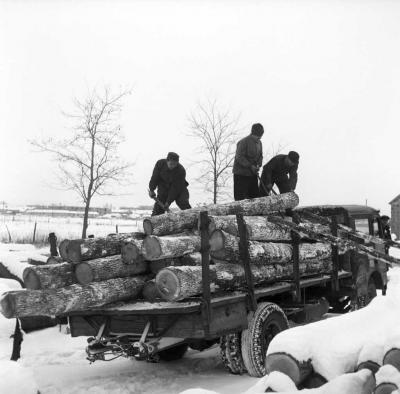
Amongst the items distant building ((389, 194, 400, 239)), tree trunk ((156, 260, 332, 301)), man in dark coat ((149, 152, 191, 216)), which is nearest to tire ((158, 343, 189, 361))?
tree trunk ((156, 260, 332, 301))

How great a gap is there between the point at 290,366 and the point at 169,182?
6275 millimetres

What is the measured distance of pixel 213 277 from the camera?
5719 mm

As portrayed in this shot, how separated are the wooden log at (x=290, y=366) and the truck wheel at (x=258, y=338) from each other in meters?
2.09

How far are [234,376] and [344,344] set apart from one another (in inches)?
103

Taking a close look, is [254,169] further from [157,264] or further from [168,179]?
[157,264]

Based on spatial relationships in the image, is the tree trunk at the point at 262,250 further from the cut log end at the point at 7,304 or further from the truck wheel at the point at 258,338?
the cut log end at the point at 7,304

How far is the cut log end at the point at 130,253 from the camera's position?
6.14 metres

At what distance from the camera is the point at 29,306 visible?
18.0 ft

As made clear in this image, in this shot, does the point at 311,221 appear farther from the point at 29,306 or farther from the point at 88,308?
the point at 29,306

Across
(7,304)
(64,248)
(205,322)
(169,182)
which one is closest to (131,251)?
(64,248)

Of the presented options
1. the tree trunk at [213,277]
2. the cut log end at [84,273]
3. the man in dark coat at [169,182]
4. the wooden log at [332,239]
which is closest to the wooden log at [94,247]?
the cut log end at [84,273]

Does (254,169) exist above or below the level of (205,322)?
above

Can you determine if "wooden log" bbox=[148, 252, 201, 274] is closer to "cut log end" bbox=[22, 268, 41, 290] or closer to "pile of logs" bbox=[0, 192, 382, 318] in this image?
"pile of logs" bbox=[0, 192, 382, 318]

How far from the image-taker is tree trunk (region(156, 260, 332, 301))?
5.34 meters
